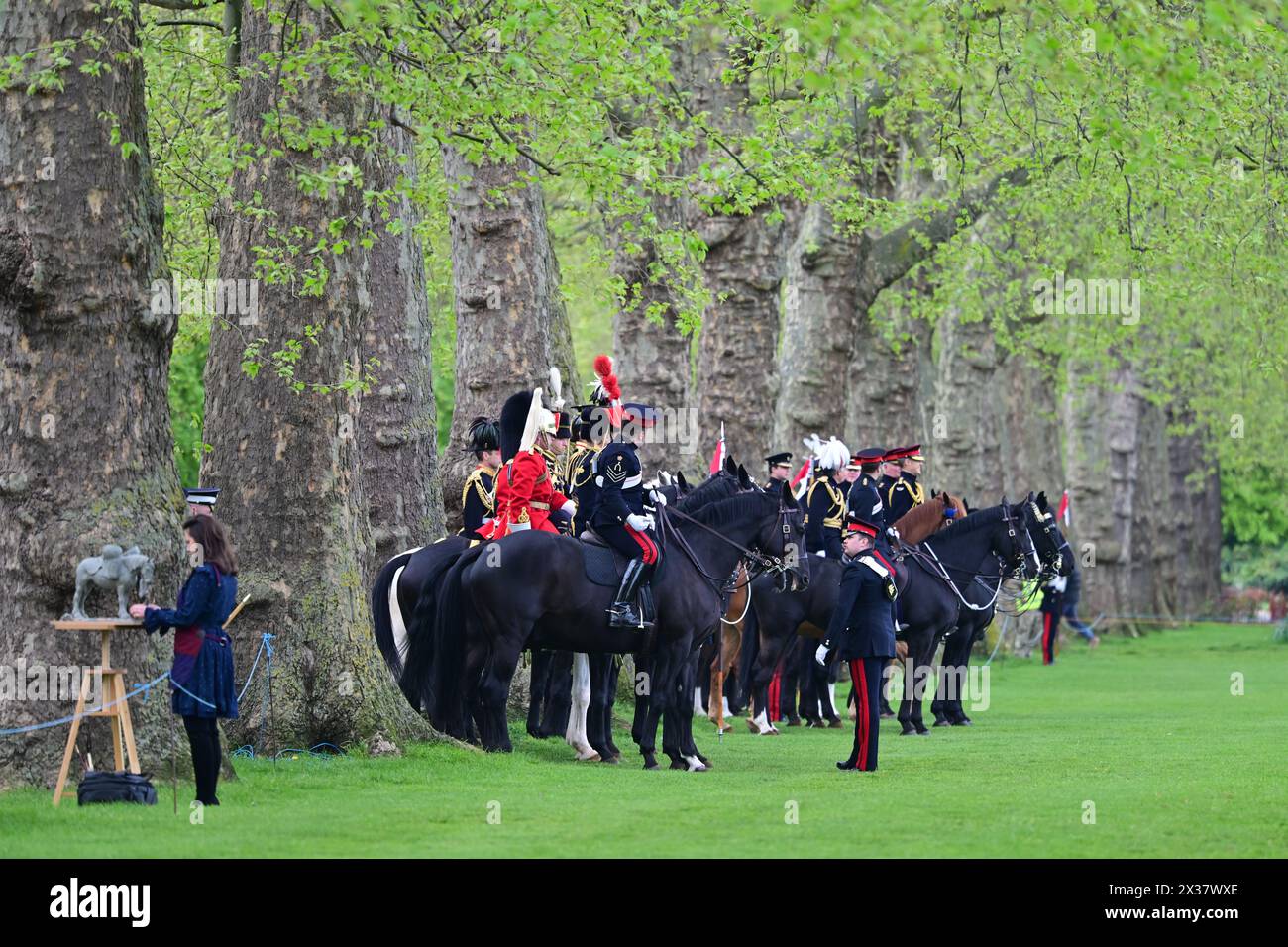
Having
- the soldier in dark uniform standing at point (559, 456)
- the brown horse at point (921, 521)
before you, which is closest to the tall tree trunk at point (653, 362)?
the brown horse at point (921, 521)

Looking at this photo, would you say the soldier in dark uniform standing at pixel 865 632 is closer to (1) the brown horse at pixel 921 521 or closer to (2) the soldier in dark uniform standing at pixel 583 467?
(2) the soldier in dark uniform standing at pixel 583 467

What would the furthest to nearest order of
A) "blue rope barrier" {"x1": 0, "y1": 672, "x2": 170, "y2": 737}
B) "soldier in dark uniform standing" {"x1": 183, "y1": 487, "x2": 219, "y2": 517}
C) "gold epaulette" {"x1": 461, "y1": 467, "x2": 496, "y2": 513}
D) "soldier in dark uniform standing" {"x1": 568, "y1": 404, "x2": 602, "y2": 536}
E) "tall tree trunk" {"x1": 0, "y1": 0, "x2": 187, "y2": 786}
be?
1. "gold epaulette" {"x1": 461, "y1": 467, "x2": 496, "y2": 513}
2. "soldier in dark uniform standing" {"x1": 568, "y1": 404, "x2": 602, "y2": 536}
3. "soldier in dark uniform standing" {"x1": 183, "y1": 487, "x2": 219, "y2": 517}
4. "tall tree trunk" {"x1": 0, "y1": 0, "x2": 187, "y2": 786}
5. "blue rope barrier" {"x1": 0, "y1": 672, "x2": 170, "y2": 737}

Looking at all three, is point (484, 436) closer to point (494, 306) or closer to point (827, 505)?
point (494, 306)

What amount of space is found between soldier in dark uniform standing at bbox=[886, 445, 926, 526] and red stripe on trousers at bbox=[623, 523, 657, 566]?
6405 millimetres

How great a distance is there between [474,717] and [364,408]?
168 inches

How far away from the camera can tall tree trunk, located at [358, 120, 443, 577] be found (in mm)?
20453

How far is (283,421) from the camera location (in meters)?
16.2

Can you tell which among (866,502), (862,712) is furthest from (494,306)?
(862,712)

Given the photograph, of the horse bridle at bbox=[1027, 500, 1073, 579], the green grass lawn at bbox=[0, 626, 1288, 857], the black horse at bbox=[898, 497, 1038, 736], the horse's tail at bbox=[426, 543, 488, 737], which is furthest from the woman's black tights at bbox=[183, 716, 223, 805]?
the horse bridle at bbox=[1027, 500, 1073, 579]

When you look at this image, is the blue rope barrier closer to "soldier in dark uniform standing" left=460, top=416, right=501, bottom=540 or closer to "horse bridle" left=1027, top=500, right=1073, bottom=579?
"soldier in dark uniform standing" left=460, top=416, right=501, bottom=540

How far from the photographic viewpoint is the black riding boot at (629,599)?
16.6 meters

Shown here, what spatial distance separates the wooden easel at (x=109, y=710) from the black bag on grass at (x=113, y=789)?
0.39 ft

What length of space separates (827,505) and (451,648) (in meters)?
5.87
